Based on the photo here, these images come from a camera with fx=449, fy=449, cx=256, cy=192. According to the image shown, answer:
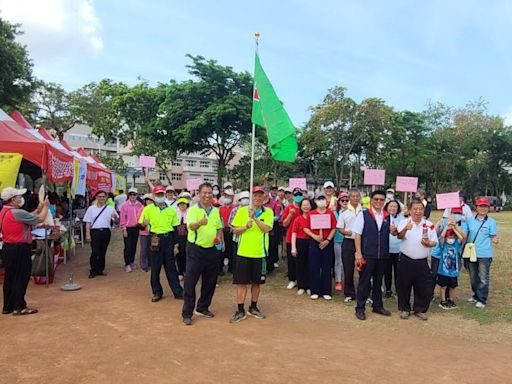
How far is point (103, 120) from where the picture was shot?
27.3 metres

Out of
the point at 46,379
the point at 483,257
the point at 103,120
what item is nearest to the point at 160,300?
the point at 46,379

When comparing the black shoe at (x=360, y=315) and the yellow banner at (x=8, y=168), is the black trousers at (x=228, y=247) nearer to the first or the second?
the black shoe at (x=360, y=315)

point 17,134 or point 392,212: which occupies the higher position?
point 17,134

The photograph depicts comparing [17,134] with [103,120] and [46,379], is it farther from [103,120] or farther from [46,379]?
[103,120]

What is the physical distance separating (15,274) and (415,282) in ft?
17.4

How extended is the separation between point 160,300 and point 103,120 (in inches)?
899

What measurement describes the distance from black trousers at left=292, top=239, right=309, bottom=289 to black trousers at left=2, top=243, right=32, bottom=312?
4.06 metres

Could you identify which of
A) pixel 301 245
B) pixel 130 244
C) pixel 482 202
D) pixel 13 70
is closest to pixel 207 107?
pixel 13 70

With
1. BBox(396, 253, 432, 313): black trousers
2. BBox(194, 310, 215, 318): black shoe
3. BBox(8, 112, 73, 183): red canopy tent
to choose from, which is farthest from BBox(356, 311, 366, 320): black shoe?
BBox(8, 112, 73, 183): red canopy tent

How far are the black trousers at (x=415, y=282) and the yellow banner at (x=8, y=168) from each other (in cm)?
588

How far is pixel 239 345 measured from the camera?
15.8ft

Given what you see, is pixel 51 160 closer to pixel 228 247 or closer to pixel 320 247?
pixel 228 247

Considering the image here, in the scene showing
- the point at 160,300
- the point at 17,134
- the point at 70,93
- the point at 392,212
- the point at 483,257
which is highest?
the point at 70,93

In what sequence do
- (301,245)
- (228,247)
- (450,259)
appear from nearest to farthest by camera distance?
(450,259) → (301,245) → (228,247)
